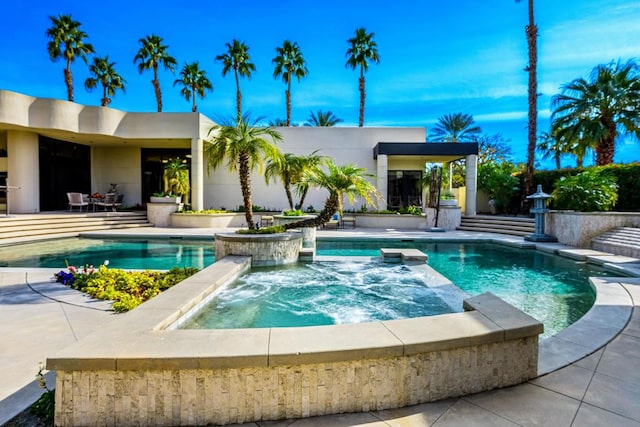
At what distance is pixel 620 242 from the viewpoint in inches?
369

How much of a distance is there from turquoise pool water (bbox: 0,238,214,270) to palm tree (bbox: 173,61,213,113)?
56.8 feet

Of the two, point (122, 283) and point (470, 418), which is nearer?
point (470, 418)

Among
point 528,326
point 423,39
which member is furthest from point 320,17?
point 528,326

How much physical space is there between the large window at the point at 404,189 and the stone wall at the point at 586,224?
9370 mm

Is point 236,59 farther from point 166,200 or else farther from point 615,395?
point 615,395

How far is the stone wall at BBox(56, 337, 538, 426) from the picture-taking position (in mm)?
2199

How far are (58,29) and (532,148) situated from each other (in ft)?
96.5

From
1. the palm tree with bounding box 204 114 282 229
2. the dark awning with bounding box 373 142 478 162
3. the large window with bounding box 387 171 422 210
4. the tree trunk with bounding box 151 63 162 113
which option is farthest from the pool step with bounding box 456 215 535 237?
the tree trunk with bounding box 151 63 162 113

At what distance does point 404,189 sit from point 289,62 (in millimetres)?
13233

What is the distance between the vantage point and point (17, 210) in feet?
50.9

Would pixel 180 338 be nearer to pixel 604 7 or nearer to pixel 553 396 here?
pixel 553 396

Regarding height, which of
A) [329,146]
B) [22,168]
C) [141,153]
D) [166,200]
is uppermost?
[329,146]

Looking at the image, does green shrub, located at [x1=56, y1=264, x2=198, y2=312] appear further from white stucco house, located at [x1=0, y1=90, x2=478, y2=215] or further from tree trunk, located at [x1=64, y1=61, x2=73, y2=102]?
tree trunk, located at [x1=64, y1=61, x2=73, y2=102]

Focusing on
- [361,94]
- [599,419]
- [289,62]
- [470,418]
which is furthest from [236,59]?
[599,419]
